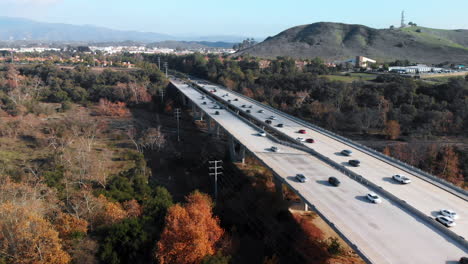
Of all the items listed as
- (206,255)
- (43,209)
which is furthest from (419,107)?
(43,209)

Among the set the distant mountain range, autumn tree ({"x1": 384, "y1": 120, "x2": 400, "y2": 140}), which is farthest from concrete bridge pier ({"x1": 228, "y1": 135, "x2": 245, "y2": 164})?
the distant mountain range

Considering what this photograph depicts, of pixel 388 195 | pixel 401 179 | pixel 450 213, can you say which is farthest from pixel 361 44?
pixel 450 213

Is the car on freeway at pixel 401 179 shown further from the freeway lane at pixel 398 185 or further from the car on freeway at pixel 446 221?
the car on freeway at pixel 446 221

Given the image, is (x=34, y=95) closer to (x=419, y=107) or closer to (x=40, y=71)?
(x=40, y=71)

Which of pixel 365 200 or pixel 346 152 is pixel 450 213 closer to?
pixel 365 200

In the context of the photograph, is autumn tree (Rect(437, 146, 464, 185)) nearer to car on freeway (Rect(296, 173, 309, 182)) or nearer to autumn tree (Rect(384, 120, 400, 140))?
autumn tree (Rect(384, 120, 400, 140))


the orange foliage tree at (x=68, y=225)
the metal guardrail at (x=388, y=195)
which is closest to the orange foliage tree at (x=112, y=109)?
the metal guardrail at (x=388, y=195)
